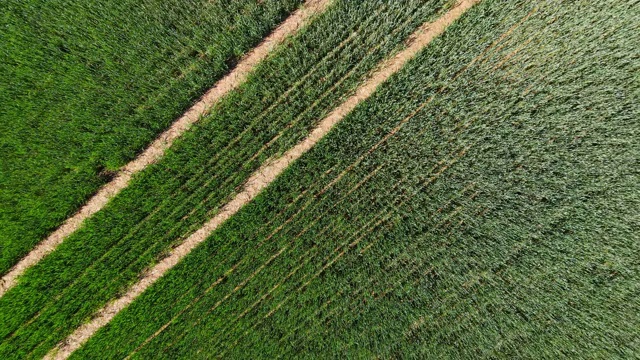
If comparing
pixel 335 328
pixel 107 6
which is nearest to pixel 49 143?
pixel 107 6

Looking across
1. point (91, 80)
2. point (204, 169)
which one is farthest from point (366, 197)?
point (91, 80)

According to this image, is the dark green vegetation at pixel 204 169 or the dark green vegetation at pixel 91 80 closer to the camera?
the dark green vegetation at pixel 91 80

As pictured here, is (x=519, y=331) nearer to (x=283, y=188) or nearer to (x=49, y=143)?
(x=283, y=188)

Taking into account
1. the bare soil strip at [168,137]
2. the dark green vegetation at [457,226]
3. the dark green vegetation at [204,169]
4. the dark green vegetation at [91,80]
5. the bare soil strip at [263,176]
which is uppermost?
the dark green vegetation at [91,80]

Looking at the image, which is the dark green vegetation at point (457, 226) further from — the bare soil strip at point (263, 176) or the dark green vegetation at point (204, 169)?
the dark green vegetation at point (204, 169)

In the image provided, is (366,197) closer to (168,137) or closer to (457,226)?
(457,226)

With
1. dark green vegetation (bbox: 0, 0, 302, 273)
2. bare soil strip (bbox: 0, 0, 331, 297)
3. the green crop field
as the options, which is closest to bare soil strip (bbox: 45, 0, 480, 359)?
the green crop field

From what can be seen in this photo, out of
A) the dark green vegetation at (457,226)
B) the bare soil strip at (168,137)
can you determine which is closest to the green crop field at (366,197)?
the dark green vegetation at (457,226)
